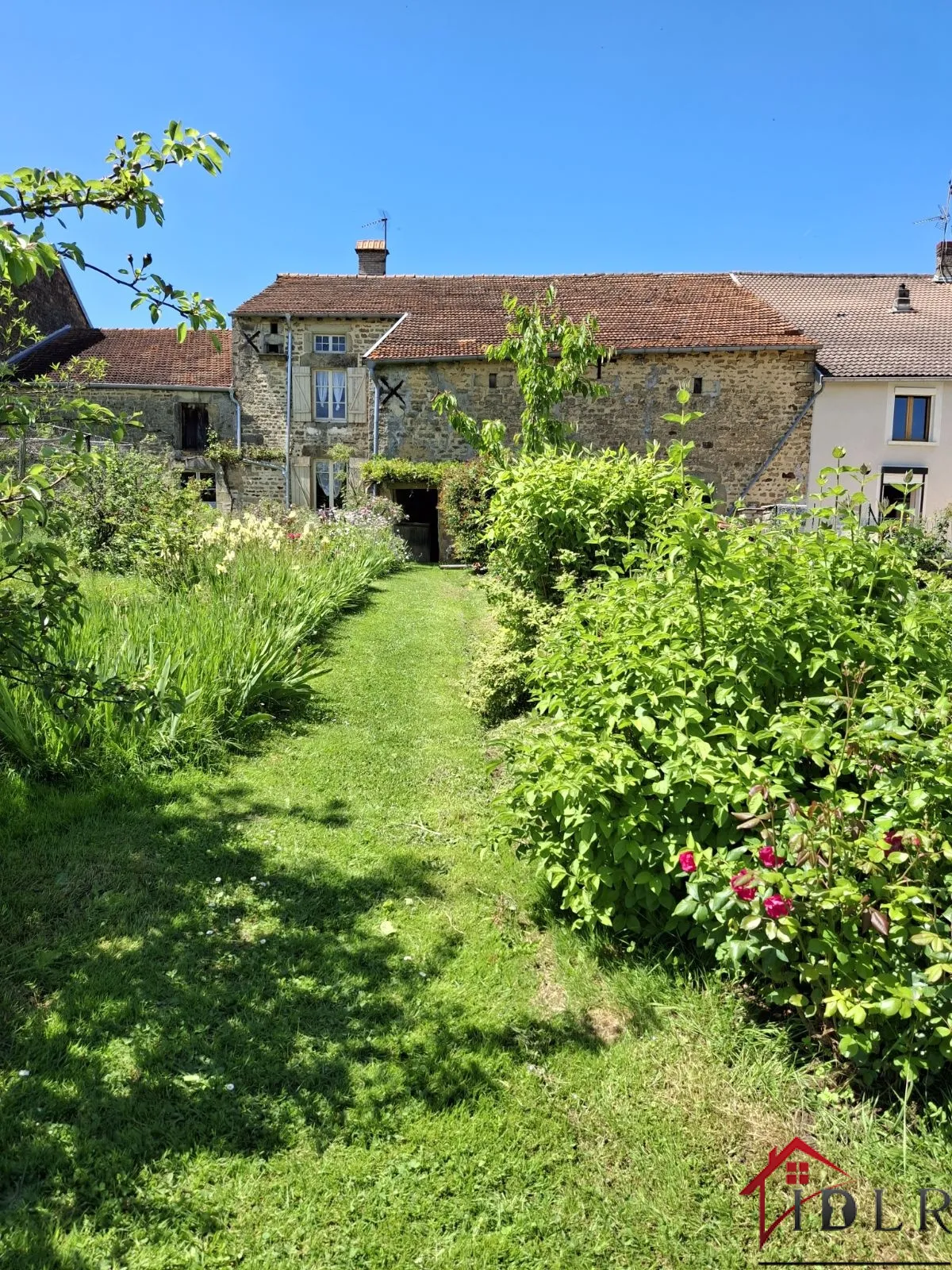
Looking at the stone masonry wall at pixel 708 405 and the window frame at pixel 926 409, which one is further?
the window frame at pixel 926 409

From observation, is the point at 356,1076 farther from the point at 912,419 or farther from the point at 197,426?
the point at 197,426

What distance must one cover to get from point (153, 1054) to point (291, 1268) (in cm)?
83

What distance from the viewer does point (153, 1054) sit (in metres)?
2.45

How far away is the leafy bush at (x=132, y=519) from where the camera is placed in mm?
7949

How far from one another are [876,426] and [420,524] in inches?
438

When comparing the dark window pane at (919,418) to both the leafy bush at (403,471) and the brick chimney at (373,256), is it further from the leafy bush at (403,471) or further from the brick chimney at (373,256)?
the brick chimney at (373,256)

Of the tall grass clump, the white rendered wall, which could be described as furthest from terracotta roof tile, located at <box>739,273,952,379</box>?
the tall grass clump

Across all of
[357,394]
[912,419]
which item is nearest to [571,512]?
[357,394]

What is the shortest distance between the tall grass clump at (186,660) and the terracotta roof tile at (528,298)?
12142 millimetres

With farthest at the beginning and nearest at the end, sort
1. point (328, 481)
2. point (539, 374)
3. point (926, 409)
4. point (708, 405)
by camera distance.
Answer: point (328, 481) → point (926, 409) → point (708, 405) → point (539, 374)

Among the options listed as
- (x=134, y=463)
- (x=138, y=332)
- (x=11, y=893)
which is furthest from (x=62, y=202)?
(x=138, y=332)

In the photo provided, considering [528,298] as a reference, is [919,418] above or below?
below

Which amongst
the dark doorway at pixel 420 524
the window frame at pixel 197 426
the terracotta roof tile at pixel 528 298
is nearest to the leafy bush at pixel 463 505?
the dark doorway at pixel 420 524

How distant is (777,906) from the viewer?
217 centimetres
